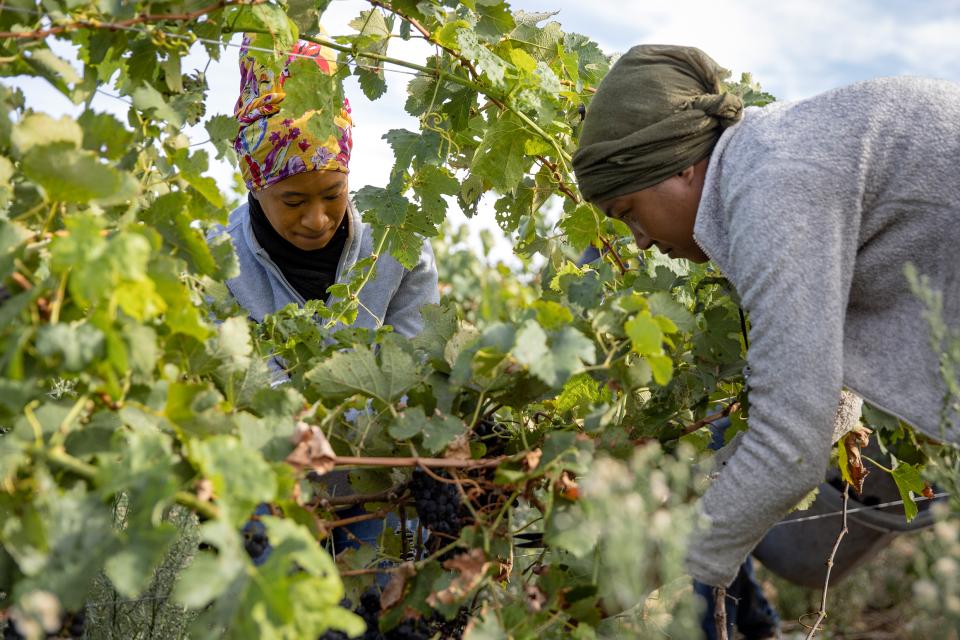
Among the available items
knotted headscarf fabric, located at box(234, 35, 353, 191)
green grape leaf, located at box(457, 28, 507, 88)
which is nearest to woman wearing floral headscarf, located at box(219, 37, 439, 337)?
knotted headscarf fabric, located at box(234, 35, 353, 191)

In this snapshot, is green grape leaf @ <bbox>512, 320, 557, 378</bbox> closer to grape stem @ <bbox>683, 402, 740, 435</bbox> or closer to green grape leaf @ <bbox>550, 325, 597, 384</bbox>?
green grape leaf @ <bbox>550, 325, 597, 384</bbox>

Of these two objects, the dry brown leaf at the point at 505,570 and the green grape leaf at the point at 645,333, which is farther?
the dry brown leaf at the point at 505,570

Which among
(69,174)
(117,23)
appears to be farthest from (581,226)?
(69,174)

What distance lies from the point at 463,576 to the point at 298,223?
5.23 feet

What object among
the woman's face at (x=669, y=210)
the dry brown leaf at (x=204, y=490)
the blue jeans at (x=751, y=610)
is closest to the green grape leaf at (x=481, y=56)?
the woman's face at (x=669, y=210)

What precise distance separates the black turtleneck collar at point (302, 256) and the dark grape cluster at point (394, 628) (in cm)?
148

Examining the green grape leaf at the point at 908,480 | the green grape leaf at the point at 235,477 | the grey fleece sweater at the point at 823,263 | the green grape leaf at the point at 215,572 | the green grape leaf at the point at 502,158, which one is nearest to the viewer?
the green grape leaf at the point at 215,572

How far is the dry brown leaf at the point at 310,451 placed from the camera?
4.44 ft

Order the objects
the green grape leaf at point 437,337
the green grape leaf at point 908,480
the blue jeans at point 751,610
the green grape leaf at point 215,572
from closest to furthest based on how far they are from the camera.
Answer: the green grape leaf at point 215,572
the green grape leaf at point 437,337
the green grape leaf at point 908,480
the blue jeans at point 751,610

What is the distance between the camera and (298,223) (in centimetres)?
288

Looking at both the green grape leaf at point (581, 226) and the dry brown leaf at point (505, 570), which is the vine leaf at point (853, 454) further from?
the dry brown leaf at point (505, 570)

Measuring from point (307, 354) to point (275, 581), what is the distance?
1.15m

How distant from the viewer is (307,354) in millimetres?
2166

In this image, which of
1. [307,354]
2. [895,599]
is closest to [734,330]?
[307,354]
